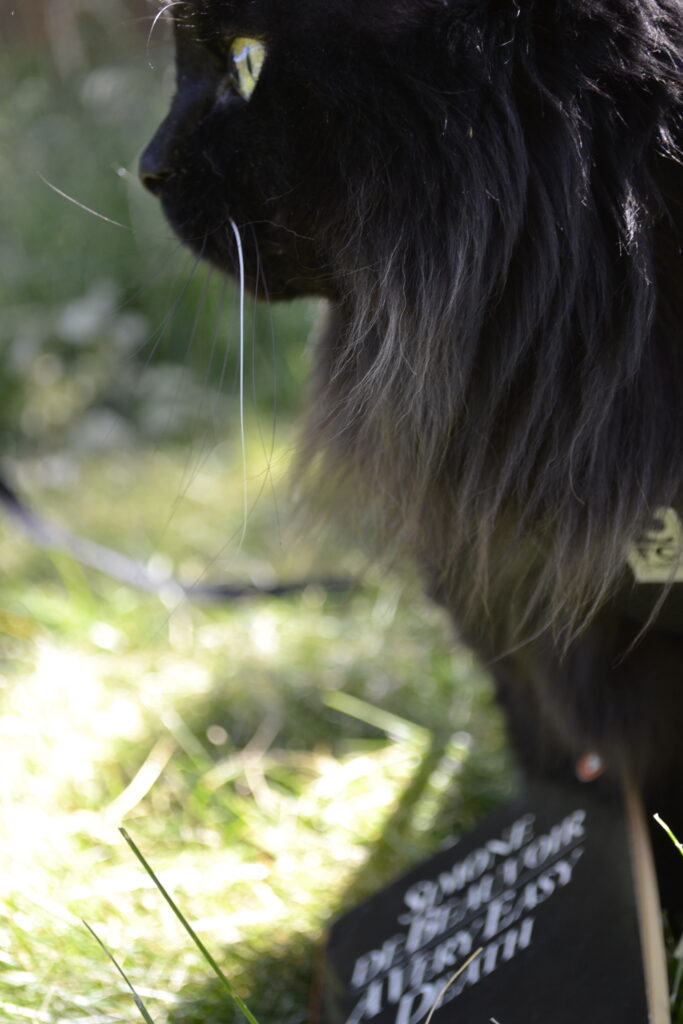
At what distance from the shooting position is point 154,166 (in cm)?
76

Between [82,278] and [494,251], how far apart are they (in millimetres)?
2039

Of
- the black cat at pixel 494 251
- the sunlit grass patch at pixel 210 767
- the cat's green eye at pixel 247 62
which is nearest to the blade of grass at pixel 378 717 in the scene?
the sunlit grass patch at pixel 210 767

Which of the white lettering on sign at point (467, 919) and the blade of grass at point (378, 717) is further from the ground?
the blade of grass at point (378, 717)

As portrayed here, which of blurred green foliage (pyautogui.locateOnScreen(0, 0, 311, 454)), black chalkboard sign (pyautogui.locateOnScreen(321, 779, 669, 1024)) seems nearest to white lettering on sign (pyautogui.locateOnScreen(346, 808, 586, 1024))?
black chalkboard sign (pyautogui.locateOnScreen(321, 779, 669, 1024))

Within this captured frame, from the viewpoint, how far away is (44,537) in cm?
136

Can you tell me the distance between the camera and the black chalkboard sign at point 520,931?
0.76 m

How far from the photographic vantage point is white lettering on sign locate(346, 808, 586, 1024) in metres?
0.80

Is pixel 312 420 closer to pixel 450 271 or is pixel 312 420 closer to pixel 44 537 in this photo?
pixel 450 271

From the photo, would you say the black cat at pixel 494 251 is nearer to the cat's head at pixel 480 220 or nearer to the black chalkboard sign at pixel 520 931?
the cat's head at pixel 480 220

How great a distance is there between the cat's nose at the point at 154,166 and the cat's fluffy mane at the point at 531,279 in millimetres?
154

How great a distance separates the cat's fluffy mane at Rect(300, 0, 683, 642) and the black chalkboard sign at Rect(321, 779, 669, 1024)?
232mm

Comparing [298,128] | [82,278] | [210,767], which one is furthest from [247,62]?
[82,278]

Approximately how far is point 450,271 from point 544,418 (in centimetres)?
13

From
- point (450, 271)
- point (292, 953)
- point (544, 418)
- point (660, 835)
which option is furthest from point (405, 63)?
point (292, 953)
